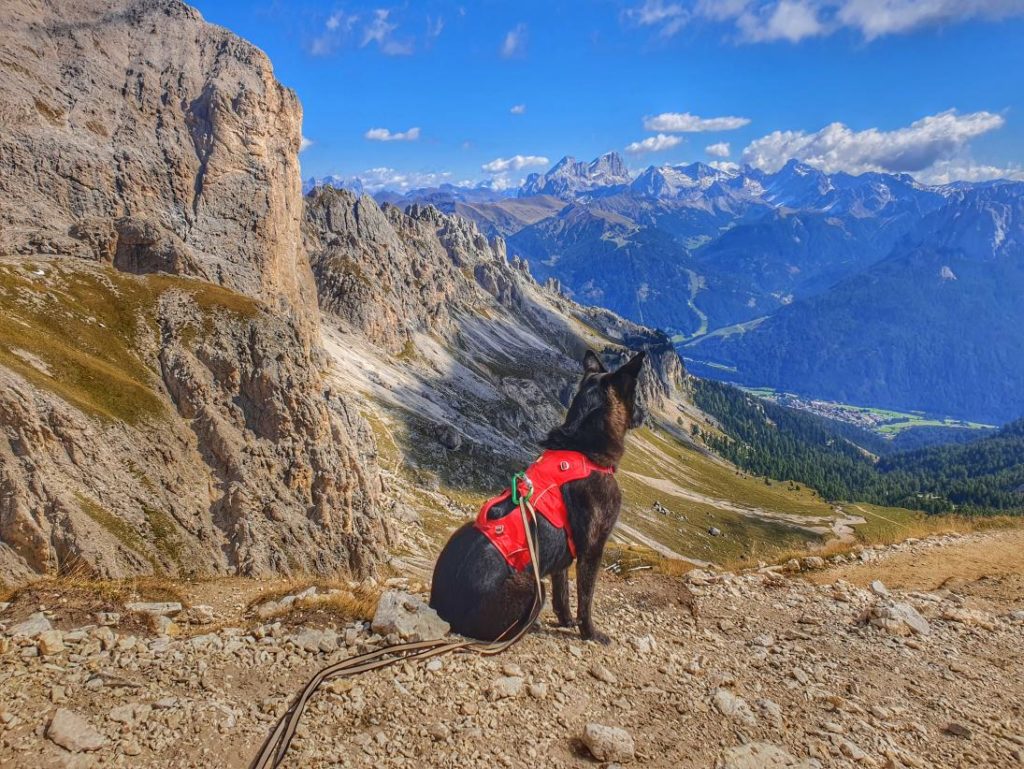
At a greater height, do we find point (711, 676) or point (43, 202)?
point (43, 202)

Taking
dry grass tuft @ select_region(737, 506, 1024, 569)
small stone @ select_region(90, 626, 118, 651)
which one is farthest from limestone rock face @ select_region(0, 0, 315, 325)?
dry grass tuft @ select_region(737, 506, 1024, 569)

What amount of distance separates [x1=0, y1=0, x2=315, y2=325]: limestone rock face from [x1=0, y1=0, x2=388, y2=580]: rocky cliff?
0.74 feet

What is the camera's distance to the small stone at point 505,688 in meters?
6.52

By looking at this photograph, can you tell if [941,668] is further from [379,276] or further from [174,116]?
[379,276]

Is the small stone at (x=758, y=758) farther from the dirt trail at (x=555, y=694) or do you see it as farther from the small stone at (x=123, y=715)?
the small stone at (x=123, y=715)

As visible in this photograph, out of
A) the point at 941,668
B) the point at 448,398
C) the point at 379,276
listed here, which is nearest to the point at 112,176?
the point at 941,668

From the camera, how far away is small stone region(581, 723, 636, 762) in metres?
5.79

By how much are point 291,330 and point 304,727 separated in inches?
1629

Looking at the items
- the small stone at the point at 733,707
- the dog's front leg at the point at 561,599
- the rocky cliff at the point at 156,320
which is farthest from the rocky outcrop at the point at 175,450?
the small stone at the point at 733,707

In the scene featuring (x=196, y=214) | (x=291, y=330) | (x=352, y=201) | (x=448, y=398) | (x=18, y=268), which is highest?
(x=352, y=201)

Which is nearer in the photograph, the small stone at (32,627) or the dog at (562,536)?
the small stone at (32,627)

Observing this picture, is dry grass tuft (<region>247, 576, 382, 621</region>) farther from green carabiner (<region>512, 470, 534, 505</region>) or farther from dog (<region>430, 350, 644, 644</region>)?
green carabiner (<region>512, 470, 534, 505</region>)

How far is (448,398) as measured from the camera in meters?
135

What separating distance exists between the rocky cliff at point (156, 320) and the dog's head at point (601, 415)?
9.74 meters
